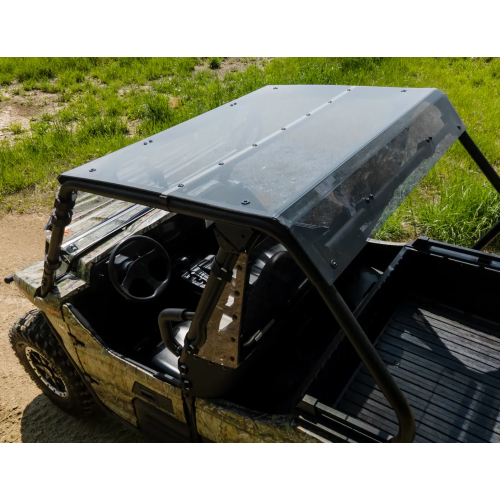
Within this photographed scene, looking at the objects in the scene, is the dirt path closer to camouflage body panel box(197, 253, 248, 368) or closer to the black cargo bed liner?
camouflage body panel box(197, 253, 248, 368)

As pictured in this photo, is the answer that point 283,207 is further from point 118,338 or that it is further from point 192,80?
point 192,80

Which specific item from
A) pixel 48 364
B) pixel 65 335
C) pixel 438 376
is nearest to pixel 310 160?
pixel 438 376

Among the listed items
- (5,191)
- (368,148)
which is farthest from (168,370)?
(5,191)

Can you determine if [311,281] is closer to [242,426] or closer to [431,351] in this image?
[242,426]

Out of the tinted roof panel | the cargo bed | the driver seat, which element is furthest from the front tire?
the cargo bed

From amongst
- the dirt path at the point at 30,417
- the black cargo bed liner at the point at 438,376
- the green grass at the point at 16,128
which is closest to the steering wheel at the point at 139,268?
the dirt path at the point at 30,417

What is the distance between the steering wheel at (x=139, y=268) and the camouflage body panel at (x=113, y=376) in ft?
1.10

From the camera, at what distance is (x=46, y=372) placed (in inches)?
132

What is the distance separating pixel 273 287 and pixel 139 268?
3.26ft

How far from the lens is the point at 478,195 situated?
4.82m

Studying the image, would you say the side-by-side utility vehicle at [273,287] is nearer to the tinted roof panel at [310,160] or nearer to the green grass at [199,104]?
the tinted roof panel at [310,160]

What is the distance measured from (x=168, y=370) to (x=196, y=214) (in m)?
1.40

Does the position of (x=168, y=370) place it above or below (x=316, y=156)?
below

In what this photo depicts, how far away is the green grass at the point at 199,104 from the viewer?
492 centimetres
